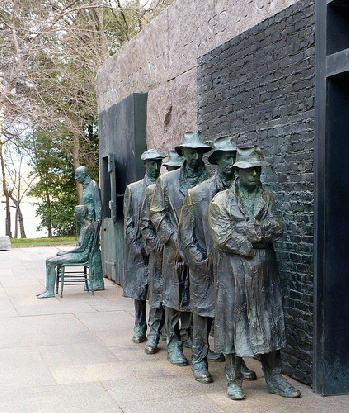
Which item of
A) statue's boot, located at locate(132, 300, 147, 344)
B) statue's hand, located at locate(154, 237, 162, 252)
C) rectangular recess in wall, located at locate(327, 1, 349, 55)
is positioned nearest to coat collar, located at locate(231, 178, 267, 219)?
rectangular recess in wall, located at locate(327, 1, 349, 55)

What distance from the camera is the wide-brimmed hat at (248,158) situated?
5594 mm

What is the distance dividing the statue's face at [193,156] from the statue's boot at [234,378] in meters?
1.85

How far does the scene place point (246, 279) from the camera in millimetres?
5641

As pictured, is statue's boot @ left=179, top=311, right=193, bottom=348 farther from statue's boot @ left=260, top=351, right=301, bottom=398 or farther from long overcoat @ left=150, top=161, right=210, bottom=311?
statue's boot @ left=260, top=351, right=301, bottom=398

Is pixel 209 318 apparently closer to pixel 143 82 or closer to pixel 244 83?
pixel 244 83

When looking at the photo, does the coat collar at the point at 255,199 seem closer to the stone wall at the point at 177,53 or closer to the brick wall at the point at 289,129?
the brick wall at the point at 289,129

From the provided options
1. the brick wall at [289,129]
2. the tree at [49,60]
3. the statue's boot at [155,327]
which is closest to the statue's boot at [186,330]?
the statue's boot at [155,327]

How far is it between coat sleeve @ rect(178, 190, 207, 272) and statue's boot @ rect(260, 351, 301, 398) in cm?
93

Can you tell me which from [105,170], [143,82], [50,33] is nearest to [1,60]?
[50,33]

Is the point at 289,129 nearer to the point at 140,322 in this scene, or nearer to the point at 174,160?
the point at 174,160

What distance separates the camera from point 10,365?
7055mm

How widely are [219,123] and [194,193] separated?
1.90m

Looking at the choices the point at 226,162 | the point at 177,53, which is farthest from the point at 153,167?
the point at 177,53

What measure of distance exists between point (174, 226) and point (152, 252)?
67 cm
